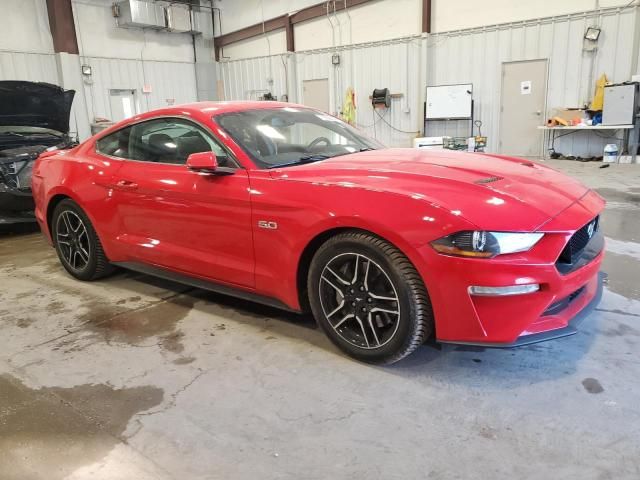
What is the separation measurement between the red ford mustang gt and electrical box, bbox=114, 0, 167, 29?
12.1 m

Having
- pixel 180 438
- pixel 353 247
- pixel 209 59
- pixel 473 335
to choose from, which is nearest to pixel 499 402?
pixel 473 335

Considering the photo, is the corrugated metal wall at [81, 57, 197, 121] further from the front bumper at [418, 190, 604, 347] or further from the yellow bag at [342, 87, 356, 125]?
the front bumper at [418, 190, 604, 347]

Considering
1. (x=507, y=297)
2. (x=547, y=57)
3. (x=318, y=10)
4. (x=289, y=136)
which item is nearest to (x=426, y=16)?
(x=547, y=57)

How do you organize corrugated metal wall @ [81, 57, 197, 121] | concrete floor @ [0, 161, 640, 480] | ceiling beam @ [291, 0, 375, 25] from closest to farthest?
concrete floor @ [0, 161, 640, 480], ceiling beam @ [291, 0, 375, 25], corrugated metal wall @ [81, 57, 197, 121]

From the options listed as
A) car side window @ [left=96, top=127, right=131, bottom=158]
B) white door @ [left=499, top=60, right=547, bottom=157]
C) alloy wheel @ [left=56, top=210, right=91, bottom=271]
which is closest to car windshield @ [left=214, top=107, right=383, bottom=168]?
car side window @ [left=96, top=127, right=131, bottom=158]

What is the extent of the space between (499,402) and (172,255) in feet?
6.54

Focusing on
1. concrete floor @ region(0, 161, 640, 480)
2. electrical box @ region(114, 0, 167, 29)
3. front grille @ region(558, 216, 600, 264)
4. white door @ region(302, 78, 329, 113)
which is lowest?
concrete floor @ region(0, 161, 640, 480)

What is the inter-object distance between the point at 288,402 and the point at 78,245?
240 cm

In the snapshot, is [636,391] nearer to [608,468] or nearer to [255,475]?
[608,468]

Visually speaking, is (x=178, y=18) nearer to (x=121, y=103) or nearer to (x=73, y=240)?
(x=121, y=103)

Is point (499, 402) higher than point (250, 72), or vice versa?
point (250, 72)

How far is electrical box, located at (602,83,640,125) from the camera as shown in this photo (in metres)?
8.92

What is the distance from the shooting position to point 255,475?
1.72 metres

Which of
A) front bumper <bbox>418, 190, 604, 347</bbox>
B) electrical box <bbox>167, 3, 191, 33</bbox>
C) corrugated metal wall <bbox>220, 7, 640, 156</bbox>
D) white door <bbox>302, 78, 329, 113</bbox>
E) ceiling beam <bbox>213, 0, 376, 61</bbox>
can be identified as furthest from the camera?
electrical box <bbox>167, 3, 191, 33</bbox>
